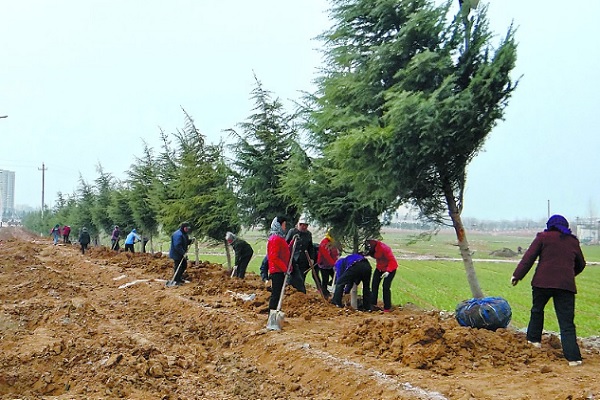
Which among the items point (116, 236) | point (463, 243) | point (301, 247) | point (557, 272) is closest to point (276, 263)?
point (301, 247)

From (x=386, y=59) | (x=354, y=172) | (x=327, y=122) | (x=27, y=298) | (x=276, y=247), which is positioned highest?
(x=386, y=59)

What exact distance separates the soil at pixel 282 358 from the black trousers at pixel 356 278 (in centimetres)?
41

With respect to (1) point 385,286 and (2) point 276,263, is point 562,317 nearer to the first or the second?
(2) point 276,263

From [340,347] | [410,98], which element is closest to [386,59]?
[410,98]

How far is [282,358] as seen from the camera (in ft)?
24.7

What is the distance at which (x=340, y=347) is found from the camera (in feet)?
24.5

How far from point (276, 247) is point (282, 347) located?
1885mm

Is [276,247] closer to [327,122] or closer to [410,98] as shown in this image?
[327,122]

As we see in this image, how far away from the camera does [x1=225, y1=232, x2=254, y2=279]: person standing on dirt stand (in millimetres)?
15050

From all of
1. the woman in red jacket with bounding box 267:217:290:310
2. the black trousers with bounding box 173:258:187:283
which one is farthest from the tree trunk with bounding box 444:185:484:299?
the black trousers with bounding box 173:258:187:283

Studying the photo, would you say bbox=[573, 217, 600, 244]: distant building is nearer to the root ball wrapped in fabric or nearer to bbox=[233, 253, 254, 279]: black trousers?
bbox=[233, 253, 254, 279]: black trousers

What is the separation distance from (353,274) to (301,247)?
1.53m

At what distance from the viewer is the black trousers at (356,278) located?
10.4 metres

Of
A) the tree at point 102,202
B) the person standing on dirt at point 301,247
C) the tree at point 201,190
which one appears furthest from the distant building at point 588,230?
the person standing on dirt at point 301,247
